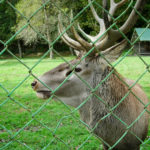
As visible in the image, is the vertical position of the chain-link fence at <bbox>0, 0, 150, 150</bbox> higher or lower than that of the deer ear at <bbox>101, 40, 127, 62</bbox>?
lower

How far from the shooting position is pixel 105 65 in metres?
2.58

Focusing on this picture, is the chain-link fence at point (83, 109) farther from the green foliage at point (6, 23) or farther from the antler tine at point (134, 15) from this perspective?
the green foliage at point (6, 23)

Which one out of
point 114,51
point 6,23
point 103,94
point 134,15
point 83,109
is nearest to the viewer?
point 134,15

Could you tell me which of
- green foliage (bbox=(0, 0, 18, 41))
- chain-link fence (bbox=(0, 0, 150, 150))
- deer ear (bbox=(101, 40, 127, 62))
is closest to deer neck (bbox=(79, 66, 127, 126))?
chain-link fence (bbox=(0, 0, 150, 150))

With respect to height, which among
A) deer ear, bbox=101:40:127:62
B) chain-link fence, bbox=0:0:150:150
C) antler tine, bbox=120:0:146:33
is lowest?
chain-link fence, bbox=0:0:150:150

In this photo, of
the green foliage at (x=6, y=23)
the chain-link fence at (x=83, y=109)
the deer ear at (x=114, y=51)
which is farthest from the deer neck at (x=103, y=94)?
the green foliage at (x=6, y=23)

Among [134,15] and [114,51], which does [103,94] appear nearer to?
[114,51]

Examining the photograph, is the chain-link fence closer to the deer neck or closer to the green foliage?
the deer neck

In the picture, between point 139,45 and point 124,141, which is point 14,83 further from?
point 139,45

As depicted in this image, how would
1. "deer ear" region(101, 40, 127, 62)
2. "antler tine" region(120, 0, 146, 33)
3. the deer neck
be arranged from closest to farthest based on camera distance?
"antler tine" region(120, 0, 146, 33) < "deer ear" region(101, 40, 127, 62) < the deer neck

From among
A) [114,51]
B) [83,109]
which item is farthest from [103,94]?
[114,51]

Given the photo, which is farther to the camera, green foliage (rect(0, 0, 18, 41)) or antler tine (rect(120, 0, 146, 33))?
green foliage (rect(0, 0, 18, 41))

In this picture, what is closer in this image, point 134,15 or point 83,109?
point 134,15

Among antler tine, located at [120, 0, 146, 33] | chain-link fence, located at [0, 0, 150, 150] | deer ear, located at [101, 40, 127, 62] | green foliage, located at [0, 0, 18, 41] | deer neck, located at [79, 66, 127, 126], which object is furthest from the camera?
green foliage, located at [0, 0, 18, 41]
